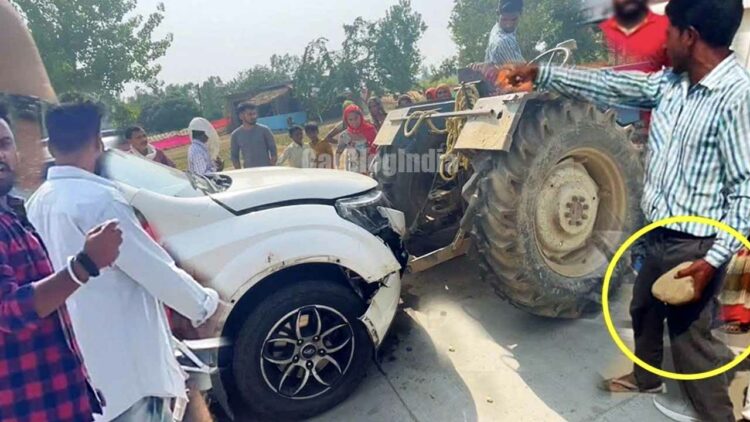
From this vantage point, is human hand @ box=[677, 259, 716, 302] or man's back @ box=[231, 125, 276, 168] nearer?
human hand @ box=[677, 259, 716, 302]

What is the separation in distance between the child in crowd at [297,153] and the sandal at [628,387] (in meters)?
4.82

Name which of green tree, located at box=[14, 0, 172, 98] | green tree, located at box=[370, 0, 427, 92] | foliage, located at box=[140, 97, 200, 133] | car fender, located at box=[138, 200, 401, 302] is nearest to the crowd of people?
car fender, located at box=[138, 200, 401, 302]

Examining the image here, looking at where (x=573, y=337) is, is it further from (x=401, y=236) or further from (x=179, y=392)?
(x=179, y=392)

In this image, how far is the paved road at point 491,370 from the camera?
2.61 meters

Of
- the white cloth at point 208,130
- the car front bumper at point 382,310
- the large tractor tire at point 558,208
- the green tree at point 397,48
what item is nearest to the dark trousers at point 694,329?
the large tractor tire at point 558,208

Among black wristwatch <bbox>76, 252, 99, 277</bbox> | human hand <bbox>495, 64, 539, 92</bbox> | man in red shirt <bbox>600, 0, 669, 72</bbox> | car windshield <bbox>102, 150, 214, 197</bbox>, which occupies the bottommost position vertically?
car windshield <bbox>102, 150, 214, 197</bbox>

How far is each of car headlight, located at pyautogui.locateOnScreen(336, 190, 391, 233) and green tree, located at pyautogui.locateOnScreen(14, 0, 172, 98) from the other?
228 inches

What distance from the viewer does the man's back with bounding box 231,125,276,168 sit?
6.21 metres

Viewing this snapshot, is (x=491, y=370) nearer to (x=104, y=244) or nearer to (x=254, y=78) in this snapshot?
(x=104, y=244)

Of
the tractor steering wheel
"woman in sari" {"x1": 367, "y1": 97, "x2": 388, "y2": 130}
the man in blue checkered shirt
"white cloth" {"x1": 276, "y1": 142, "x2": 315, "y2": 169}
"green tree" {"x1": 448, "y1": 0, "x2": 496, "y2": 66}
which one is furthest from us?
"green tree" {"x1": 448, "y1": 0, "x2": 496, "y2": 66}

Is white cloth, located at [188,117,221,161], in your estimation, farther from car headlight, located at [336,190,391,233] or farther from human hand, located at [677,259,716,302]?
human hand, located at [677,259,716,302]

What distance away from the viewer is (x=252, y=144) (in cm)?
621

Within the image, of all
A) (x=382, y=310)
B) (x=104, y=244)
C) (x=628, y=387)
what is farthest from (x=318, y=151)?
(x=104, y=244)

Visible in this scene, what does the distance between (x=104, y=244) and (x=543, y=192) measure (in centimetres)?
279
